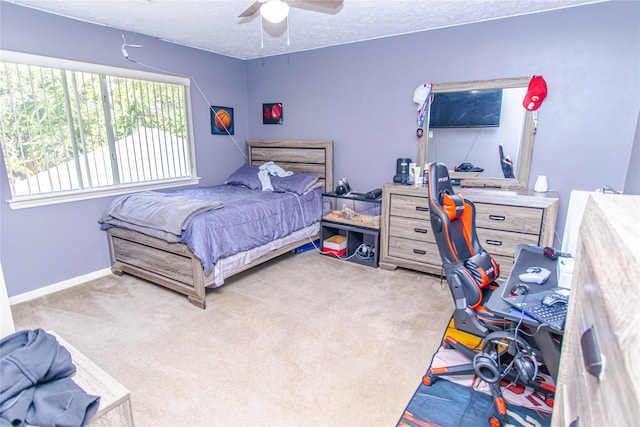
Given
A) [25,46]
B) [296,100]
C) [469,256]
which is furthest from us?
[296,100]

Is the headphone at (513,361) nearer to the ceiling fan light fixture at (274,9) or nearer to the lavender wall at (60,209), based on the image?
the ceiling fan light fixture at (274,9)

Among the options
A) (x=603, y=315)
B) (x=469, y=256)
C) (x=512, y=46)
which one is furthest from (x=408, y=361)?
(x=512, y=46)

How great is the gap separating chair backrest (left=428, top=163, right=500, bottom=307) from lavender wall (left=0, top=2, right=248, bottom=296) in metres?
3.16

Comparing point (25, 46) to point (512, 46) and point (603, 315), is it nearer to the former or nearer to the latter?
point (603, 315)

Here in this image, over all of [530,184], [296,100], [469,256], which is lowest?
[469,256]

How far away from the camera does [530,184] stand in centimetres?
316

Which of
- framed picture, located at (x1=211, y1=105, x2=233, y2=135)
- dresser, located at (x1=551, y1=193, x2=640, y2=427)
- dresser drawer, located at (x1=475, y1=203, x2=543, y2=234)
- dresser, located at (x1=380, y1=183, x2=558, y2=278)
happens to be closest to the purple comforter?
framed picture, located at (x1=211, y1=105, x2=233, y2=135)

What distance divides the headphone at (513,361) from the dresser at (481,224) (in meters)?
1.36

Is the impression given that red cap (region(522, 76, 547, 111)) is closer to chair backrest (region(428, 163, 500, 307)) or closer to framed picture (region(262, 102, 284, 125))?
chair backrest (region(428, 163, 500, 307))

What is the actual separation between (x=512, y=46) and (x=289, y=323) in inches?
121

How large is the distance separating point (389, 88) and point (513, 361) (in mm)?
2955

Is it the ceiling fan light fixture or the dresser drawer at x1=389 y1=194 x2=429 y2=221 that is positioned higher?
the ceiling fan light fixture

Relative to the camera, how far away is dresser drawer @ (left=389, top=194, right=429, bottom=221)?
326 centimetres

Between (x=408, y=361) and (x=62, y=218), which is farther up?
(x=62, y=218)
